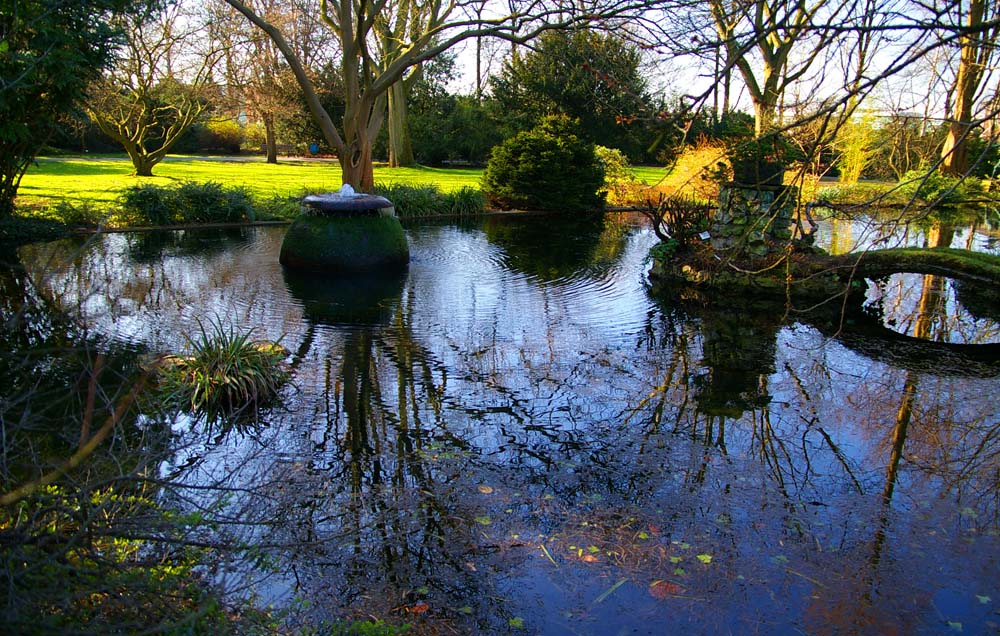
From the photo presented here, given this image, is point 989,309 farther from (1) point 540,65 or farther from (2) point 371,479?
(1) point 540,65

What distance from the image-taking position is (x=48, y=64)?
1100 cm

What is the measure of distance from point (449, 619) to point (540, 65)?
3481 centimetres

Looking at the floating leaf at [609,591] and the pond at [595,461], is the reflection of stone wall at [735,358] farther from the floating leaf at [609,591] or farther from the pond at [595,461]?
the floating leaf at [609,591]

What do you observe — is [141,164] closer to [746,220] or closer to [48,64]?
[48,64]

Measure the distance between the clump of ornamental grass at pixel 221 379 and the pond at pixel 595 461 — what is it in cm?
26

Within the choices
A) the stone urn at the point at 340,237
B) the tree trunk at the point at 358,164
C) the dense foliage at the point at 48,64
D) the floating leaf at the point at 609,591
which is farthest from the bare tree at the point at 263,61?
the floating leaf at the point at 609,591

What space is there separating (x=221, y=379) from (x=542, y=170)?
60.2ft

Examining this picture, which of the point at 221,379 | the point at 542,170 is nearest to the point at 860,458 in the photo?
the point at 221,379

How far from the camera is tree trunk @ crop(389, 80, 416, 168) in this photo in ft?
119

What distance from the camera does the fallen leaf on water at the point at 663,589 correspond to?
14.6ft

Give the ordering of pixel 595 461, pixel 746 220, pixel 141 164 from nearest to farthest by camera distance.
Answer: pixel 595 461
pixel 746 220
pixel 141 164

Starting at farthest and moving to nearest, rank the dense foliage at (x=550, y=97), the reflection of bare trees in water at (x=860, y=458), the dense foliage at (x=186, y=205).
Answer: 1. the dense foliage at (x=550, y=97)
2. the dense foliage at (x=186, y=205)
3. the reflection of bare trees in water at (x=860, y=458)

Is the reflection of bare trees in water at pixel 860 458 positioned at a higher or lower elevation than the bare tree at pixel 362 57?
lower

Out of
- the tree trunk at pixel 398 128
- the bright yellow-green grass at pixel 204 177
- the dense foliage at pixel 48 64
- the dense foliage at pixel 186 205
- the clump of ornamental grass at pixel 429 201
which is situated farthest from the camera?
the tree trunk at pixel 398 128
